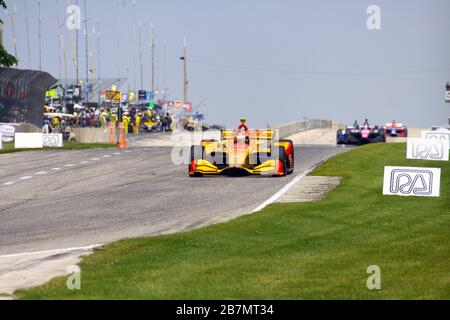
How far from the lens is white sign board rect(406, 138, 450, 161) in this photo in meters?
33.5

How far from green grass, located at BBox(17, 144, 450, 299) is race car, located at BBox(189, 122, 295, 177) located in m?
7.62

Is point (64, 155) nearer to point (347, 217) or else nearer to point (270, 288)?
point (347, 217)

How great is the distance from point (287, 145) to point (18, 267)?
54.3 ft

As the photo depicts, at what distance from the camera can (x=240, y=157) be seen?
1126 inches

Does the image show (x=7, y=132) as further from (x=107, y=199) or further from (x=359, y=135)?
(x=107, y=199)

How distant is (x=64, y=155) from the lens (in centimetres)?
4016

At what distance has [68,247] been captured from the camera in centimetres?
1590

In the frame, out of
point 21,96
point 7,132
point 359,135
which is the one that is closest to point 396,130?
point 359,135

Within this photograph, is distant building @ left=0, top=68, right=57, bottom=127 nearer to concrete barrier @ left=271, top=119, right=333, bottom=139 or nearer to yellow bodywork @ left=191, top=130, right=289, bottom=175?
concrete barrier @ left=271, top=119, right=333, bottom=139

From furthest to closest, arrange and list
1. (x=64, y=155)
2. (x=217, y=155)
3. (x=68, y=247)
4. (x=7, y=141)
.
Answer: (x=7, y=141)
(x=64, y=155)
(x=217, y=155)
(x=68, y=247)

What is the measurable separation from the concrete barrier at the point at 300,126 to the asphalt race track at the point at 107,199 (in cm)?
3653
